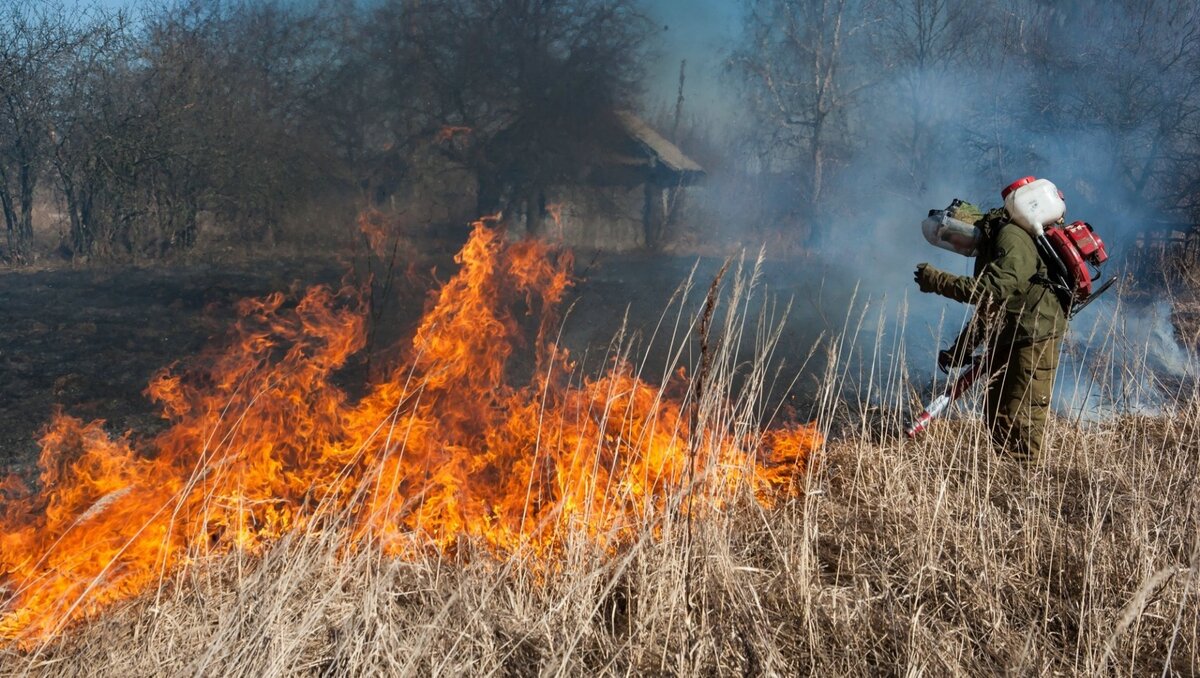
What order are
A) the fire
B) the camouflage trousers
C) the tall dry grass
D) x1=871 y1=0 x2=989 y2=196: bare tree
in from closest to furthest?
the tall dry grass < the fire < the camouflage trousers < x1=871 y1=0 x2=989 y2=196: bare tree

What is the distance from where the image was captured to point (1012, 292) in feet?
14.1

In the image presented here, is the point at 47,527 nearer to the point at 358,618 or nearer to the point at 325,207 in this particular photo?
the point at 358,618

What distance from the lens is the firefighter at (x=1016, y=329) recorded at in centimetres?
428

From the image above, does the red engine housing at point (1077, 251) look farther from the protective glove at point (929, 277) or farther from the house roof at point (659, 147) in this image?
the house roof at point (659, 147)

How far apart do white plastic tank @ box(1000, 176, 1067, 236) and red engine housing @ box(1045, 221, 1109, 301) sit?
0.29 ft

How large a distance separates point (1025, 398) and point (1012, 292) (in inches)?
22.6

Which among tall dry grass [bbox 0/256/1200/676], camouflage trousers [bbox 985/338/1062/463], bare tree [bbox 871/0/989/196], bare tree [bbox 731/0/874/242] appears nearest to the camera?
tall dry grass [bbox 0/256/1200/676]

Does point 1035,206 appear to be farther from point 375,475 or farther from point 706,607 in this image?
point 375,475

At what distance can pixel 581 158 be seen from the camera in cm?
2164

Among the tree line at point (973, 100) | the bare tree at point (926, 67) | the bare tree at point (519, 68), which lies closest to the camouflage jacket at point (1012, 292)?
the tree line at point (973, 100)

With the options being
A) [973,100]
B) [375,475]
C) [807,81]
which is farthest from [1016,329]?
[807,81]

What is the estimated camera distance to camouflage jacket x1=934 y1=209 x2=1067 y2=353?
425cm

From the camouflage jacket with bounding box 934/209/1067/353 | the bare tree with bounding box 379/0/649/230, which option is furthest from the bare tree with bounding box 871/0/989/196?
the camouflage jacket with bounding box 934/209/1067/353

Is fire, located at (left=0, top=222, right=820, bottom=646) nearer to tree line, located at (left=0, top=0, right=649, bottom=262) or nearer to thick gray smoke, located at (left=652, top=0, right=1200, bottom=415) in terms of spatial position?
thick gray smoke, located at (left=652, top=0, right=1200, bottom=415)
